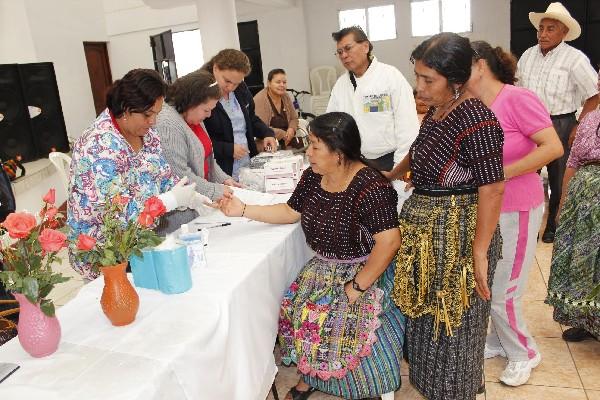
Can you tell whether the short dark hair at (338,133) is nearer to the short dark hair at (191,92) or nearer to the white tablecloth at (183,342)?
the white tablecloth at (183,342)

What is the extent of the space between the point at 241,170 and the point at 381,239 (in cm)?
118

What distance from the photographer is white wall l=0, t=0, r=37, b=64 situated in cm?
579

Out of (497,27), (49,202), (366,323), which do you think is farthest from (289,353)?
(497,27)

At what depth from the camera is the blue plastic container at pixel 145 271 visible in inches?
55.9

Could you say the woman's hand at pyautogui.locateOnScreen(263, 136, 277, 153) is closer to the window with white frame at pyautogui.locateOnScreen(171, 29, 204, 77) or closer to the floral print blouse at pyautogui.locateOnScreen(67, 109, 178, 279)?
the floral print blouse at pyautogui.locateOnScreen(67, 109, 178, 279)

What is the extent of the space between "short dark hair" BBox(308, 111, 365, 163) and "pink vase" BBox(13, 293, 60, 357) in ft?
3.30

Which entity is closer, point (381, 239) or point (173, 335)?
point (173, 335)

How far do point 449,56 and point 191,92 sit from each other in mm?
1119

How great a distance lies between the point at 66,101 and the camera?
6.90m

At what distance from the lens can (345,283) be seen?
1.76 m

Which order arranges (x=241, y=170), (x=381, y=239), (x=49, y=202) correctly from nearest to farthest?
(x=49, y=202)
(x=381, y=239)
(x=241, y=170)

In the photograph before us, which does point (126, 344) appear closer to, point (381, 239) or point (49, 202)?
point (49, 202)

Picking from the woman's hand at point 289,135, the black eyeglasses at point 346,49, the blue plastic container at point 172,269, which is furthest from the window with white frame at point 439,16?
the blue plastic container at point 172,269

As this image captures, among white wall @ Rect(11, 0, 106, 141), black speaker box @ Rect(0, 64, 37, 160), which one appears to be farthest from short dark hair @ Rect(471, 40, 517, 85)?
white wall @ Rect(11, 0, 106, 141)
